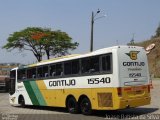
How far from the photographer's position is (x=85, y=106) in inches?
753

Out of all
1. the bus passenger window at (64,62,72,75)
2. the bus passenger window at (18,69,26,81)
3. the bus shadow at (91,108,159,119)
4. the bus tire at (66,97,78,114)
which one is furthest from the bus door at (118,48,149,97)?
the bus passenger window at (18,69,26,81)

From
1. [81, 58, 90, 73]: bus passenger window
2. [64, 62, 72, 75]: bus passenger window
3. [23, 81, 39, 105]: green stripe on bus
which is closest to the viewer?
[81, 58, 90, 73]: bus passenger window

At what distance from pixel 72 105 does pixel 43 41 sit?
42888 mm

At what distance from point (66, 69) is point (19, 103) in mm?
7097

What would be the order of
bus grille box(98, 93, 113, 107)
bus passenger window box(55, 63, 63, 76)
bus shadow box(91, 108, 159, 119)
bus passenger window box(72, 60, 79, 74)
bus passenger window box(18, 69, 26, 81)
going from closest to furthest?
1. bus grille box(98, 93, 113, 107)
2. bus shadow box(91, 108, 159, 119)
3. bus passenger window box(72, 60, 79, 74)
4. bus passenger window box(55, 63, 63, 76)
5. bus passenger window box(18, 69, 26, 81)

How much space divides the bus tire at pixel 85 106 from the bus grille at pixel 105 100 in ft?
2.99

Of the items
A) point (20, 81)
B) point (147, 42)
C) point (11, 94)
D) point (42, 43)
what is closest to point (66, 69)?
point (20, 81)

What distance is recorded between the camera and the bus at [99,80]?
678 inches

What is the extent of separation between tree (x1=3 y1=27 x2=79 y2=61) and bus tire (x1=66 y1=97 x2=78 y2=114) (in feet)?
136

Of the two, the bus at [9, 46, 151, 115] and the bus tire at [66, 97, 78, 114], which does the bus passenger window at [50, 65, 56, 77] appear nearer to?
the bus at [9, 46, 151, 115]

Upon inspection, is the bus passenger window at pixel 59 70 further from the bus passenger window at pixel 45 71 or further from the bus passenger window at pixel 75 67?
the bus passenger window at pixel 75 67

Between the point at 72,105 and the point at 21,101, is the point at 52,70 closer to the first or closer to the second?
the point at 72,105

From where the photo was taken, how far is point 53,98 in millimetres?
22219

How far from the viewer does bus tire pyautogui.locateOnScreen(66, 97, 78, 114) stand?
1983cm
